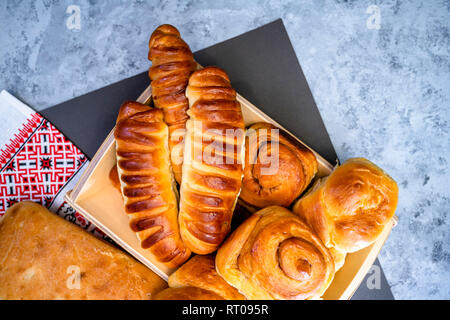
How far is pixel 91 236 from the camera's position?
1.55 metres

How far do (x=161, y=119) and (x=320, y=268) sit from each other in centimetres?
84

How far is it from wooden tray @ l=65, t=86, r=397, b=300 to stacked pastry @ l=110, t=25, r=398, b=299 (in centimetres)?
7

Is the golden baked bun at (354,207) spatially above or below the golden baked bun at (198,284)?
above

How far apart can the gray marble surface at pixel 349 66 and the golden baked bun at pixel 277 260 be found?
78 centimetres

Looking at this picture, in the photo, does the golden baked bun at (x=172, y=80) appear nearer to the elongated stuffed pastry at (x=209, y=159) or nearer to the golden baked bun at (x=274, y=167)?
the elongated stuffed pastry at (x=209, y=159)

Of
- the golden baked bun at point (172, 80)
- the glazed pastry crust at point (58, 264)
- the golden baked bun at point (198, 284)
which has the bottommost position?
the golden baked bun at point (198, 284)

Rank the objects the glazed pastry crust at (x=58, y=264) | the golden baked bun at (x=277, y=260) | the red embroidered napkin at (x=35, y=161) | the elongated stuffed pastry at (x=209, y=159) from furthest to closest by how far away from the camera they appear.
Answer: the red embroidered napkin at (x=35, y=161) → the glazed pastry crust at (x=58, y=264) → the elongated stuffed pastry at (x=209, y=159) → the golden baked bun at (x=277, y=260)

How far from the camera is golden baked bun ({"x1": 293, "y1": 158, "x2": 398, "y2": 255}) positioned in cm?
118

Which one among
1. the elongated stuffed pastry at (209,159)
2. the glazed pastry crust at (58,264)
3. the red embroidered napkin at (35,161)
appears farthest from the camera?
the red embroidered napkin at (35,161)

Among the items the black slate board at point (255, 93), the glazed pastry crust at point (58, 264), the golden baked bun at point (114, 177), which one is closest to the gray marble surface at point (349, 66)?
the black slate board at point (255, 93)

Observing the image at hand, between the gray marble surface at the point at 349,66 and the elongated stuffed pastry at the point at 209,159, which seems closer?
the elongated stuffed pastry at the point at 209,159

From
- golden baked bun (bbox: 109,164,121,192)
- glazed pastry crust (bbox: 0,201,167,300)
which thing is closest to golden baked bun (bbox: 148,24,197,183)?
golden baked bun (bbox: 109,164,121,192)

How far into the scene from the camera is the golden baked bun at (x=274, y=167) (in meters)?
1.38
